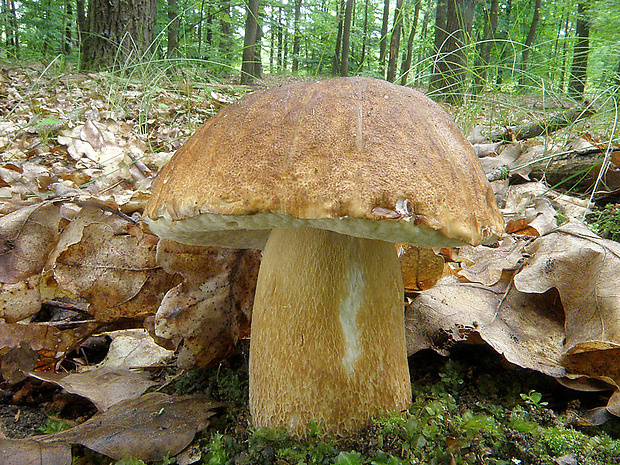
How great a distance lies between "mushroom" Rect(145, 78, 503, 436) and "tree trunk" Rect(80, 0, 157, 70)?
21.4ft

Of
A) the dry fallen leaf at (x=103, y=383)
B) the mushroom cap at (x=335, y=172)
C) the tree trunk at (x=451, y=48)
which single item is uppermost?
the tree trunk at (x=451, y=48)

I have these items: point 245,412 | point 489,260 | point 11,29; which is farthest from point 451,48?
point 11,29

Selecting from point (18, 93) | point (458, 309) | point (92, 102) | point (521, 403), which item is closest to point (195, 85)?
point (92, 102)

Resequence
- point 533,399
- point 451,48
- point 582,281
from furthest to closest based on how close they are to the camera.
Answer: point 451,48, point 582,281, point 533,399

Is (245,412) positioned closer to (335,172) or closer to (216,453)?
(216,453)

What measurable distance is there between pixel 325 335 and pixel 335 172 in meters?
0.57

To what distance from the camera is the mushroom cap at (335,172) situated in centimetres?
99

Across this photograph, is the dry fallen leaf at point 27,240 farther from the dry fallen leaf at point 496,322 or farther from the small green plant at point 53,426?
the dry fallen leaf at point 496,322

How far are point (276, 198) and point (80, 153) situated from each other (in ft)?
12.6

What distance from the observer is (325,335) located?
1.33 meters

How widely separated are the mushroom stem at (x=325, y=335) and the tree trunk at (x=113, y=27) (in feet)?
21.6

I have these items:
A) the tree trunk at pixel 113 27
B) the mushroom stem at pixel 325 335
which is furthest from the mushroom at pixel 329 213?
the tree trunk at pixel 113 27

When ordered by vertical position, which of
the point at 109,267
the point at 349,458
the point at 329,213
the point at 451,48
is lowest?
the point at 349,458

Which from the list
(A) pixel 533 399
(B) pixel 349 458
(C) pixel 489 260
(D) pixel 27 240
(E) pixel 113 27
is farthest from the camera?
(E) pixel 113 27
